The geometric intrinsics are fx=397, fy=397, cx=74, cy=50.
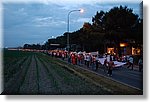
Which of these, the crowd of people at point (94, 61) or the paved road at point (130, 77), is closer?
the paved road at point (130, 77)

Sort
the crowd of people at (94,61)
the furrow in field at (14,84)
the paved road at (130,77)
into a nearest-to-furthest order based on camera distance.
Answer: the furrow in field at (14,84)
the paved road at (130,77)
the crowd of people at (94,61)

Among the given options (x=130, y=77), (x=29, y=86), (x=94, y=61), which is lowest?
(x=130, y=77)

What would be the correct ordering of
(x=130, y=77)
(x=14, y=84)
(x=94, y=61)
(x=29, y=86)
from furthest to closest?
(x=94, y=61), (x=130, y=77), (x=14, y=84), (x=29, y=86)

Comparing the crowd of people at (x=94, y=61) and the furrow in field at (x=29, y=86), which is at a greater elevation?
the crowd of people at (x=94, y=61)

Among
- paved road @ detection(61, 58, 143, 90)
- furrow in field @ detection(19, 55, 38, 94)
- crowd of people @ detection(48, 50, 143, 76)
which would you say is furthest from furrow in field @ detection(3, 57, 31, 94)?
crowd of people @ detection(48, 50, 143, 76)

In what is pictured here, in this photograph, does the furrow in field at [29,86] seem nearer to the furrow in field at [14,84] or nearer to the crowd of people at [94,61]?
the furrow in field at [14,84]

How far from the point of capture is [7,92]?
9.38 metres

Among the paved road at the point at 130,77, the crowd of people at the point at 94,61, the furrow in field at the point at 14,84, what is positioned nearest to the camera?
the furrow in field at the point at 14,84

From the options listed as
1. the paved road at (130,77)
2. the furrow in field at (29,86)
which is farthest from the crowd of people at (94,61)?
the furrow in field at (29,86)

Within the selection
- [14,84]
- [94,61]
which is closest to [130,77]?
[14,84]

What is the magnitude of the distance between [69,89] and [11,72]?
73.1 inches

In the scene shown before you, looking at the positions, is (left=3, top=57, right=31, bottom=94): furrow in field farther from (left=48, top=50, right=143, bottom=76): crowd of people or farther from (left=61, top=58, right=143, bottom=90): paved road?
(left=48, top=50, right=143, bottom=76): crowd of people

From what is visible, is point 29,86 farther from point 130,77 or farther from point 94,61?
point 94,61

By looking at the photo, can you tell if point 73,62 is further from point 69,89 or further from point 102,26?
point 69,89
